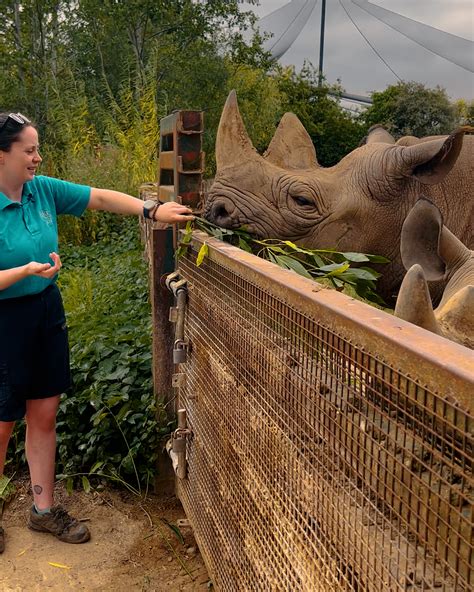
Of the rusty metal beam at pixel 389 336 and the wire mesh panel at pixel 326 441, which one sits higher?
the rusty metal beam at pixel 389 336

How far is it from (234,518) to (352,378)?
3.71 feet

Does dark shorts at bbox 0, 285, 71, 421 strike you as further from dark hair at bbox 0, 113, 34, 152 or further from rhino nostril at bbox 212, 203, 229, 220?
rhino nostril at bbox 212, 203, 229, 220

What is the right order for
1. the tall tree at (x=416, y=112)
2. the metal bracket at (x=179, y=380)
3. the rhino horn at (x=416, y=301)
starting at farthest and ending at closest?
the tall tree at (x=416, y=112), the metal bracket at (x=179, y=380), the rhino horn at (x=416, y=301)

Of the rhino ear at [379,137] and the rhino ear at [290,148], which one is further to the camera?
the rhino ear at [379,137]

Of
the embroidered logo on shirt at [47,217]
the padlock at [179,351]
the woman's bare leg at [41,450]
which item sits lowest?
the woman's bare leg at [41,450]

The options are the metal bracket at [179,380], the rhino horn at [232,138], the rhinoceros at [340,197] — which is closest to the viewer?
the metal bracket at [179,380]

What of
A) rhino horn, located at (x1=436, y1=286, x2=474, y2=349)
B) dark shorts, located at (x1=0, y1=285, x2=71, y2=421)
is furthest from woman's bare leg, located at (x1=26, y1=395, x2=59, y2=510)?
rhino horn, located at (x1=436, y1=286, x2=474, y2=349)

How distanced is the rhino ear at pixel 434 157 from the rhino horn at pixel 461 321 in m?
2.93

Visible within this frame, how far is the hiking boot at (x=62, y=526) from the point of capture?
136 inches

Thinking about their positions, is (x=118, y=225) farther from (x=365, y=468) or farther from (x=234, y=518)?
(x=365, y=468)

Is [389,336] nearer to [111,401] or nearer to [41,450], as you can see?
[41,450]

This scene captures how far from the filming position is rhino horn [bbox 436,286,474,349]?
1.97m

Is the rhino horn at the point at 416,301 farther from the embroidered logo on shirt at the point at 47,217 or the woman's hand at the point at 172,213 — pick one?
the embroidered logo on shirt at the point at 47,217

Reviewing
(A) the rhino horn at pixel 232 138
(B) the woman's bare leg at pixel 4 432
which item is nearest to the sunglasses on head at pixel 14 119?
(B) the woman's bare leg at pixel 4 432
